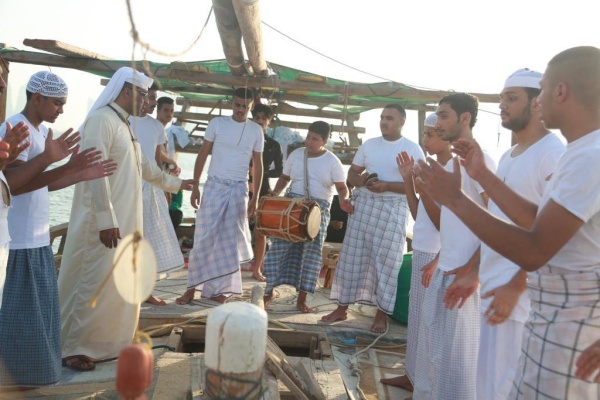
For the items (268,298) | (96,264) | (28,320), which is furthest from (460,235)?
(268,298)

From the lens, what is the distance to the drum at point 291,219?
5.79 metres

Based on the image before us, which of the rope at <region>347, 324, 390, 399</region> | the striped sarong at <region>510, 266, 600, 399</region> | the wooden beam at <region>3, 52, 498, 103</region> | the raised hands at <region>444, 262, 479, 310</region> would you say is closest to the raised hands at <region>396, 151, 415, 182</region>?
the raised hands at <region>444, 262, 479, 310</region>

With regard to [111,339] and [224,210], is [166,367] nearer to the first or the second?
[111,339]

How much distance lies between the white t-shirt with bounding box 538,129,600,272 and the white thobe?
3.10 m

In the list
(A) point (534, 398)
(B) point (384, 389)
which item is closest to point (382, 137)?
(B) point (384, 389)

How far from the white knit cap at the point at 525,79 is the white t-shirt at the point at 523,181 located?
28cm

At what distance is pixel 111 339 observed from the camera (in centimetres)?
461

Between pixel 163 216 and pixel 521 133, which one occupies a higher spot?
pixel 521 133

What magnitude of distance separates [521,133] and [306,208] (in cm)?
298

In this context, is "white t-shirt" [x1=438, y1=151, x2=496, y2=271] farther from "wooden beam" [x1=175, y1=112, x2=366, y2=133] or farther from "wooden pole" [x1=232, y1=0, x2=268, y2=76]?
"wooden beam" [x1=175, y1=112, x2=366, y2=133]

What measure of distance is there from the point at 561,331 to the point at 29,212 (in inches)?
124

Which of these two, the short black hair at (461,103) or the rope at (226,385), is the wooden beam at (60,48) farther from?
the rope at (226,385)

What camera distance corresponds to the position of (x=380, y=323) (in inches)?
233

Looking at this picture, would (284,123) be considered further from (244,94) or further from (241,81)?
(244,94)
